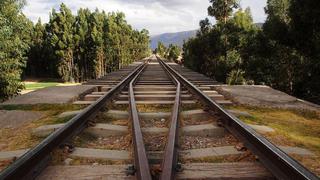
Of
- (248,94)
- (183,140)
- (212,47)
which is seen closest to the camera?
(183,140)

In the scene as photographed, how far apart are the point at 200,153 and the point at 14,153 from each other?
205 cm

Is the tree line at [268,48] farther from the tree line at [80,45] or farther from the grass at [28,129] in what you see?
the tree line at [80,45]

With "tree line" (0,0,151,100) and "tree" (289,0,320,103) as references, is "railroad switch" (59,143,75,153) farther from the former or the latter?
"tree line" (0,0,151,100)

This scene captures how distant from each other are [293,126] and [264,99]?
3.04 metres

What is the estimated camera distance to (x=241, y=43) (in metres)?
34.5

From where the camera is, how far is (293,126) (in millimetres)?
6297

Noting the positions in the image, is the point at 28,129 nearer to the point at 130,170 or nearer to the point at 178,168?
the point at 130,170

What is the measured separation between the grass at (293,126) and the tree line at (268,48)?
842cm

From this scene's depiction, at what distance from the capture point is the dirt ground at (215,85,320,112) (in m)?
8.48

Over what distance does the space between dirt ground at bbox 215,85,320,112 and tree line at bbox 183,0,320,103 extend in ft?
19.9

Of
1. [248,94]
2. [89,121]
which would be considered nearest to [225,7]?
[248,94]

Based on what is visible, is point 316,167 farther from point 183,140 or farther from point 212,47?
point 212,47

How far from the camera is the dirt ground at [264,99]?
8477mm

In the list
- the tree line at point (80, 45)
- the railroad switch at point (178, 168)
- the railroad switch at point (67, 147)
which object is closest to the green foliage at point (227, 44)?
the railroad switch at point (67, 147)
